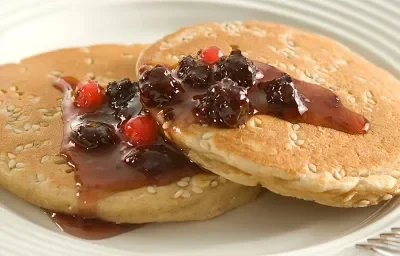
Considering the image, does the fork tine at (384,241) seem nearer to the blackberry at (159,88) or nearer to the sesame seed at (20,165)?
the blackberry at (159,88)

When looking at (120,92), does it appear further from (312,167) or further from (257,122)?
(312,167)

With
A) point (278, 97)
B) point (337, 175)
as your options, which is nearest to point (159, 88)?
point (278, 97)

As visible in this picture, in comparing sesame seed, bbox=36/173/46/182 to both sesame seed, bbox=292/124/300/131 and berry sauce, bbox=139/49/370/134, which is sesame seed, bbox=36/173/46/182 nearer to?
berry sauce, bbox=139/49/370/134

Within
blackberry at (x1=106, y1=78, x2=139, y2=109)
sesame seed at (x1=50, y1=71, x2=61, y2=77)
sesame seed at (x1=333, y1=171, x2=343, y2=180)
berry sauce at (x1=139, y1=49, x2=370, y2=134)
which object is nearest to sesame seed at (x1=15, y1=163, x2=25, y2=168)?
blackberry at (x1=106, y1=78, x2=139, y2=109)

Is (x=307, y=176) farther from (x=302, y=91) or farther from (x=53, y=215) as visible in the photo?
(x=53, y=215)

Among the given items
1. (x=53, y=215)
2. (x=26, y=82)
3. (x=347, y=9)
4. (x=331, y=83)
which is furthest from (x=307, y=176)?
(x=347, y=9)

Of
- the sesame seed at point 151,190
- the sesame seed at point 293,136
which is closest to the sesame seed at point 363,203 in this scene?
the sesame seed at point 293,136
